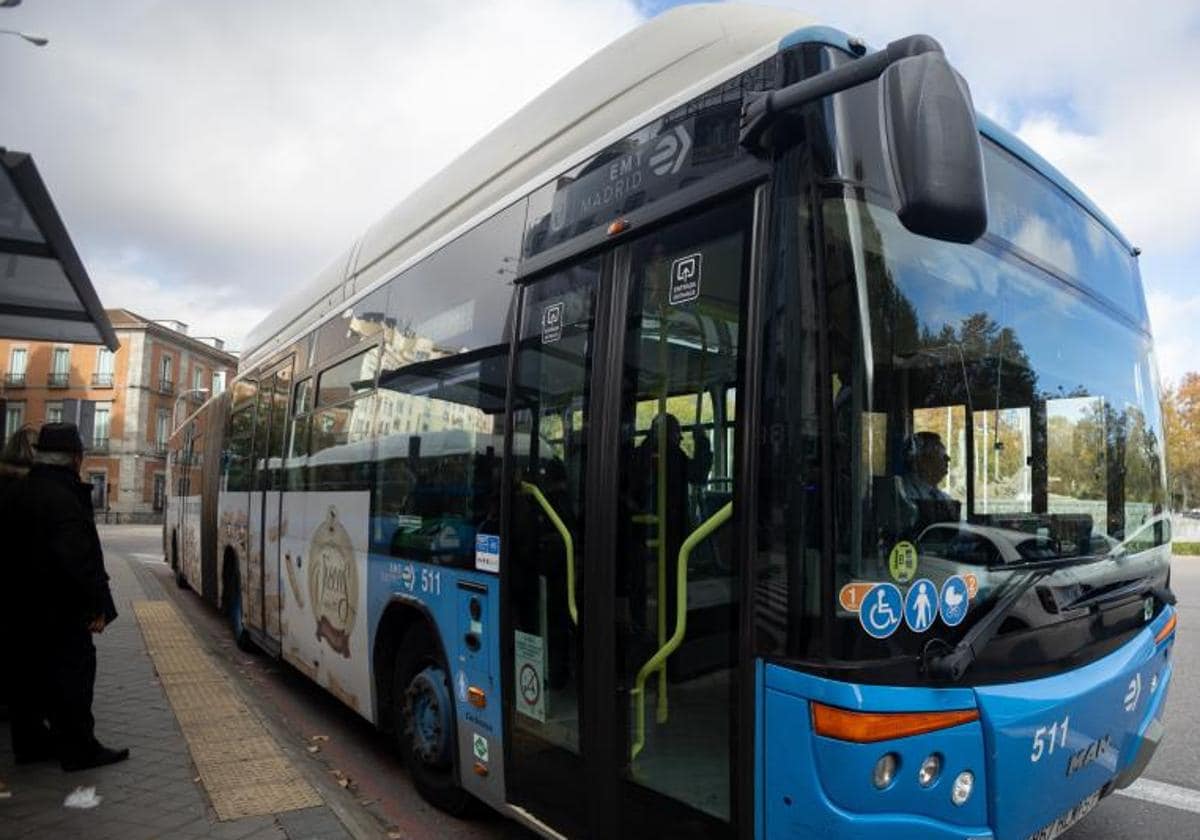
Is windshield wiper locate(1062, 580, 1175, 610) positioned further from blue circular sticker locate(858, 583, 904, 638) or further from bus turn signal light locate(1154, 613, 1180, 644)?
blue circular sticker locate(858, 583, 904, 638)

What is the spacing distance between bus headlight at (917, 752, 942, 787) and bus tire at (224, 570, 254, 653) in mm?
7645

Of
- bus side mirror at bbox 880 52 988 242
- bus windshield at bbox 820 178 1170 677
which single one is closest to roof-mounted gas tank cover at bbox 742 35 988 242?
bus side mirror at bbox 880 52 988 242

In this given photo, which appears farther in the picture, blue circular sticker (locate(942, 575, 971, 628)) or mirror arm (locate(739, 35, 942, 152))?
blue circular sticker (locate(942, 575, 971, 628))

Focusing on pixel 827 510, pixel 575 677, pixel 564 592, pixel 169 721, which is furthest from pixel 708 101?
pixel 169 721

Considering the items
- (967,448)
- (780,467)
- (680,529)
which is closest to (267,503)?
(680,529)

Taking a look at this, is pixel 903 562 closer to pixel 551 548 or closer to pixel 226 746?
pixel 551 548

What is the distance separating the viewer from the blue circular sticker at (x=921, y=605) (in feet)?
7.59

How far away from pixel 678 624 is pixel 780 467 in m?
0.71

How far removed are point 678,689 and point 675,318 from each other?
1.28 m

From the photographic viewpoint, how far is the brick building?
181 feet

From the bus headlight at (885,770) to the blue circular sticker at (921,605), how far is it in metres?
0.36

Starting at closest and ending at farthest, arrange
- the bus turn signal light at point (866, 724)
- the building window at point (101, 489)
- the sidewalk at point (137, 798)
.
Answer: the bus turn signal light at point (866, 724) → the sidewalk at point (137, 798) → the building window at point (101, 489)

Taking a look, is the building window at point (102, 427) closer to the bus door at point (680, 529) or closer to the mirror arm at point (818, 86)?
the bus door at point (680, 529)

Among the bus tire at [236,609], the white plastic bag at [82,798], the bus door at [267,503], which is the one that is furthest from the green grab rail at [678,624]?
the bus tire at [236,609]
